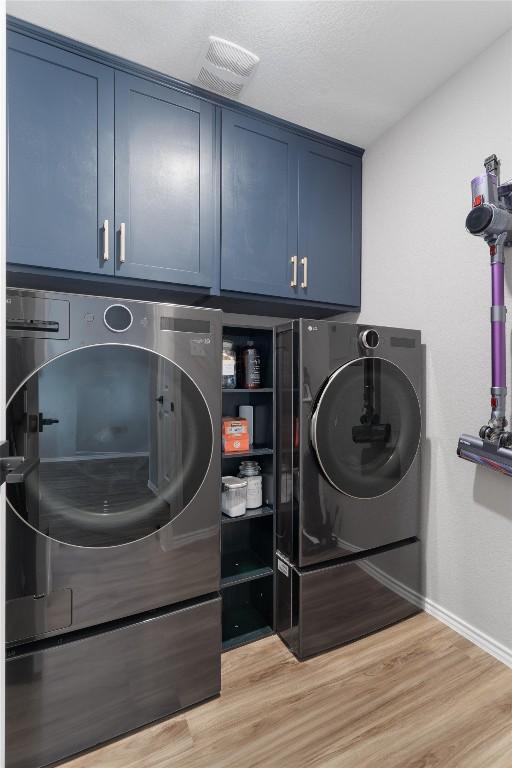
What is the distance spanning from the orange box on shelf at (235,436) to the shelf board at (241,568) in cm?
56

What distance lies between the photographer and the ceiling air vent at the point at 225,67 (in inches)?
60.2

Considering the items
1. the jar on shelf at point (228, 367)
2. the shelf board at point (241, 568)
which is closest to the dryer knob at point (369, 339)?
the jar on shelf at point (228, 367)

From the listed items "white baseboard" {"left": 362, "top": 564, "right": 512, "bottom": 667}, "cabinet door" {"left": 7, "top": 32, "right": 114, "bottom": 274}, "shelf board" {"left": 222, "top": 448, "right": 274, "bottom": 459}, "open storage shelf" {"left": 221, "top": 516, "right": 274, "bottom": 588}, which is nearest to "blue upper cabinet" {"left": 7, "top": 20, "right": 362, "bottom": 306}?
"cabinet door" {"left": 7, "top": 32, "right": 114, "bottom": 274}

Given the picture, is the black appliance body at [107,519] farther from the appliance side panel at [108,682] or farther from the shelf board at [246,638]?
the shelf board at [246,638]

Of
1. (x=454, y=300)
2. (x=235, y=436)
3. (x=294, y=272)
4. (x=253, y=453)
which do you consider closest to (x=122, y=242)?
(x=294, y=272)

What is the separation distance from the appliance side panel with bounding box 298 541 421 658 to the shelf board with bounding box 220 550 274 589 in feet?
0.79

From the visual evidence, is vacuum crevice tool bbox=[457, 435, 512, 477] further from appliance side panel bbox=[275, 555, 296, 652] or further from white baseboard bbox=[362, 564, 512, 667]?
appliance side panel bbox=[275, 555, 296, 652]

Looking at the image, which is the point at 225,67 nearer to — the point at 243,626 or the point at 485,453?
the point at 485,453

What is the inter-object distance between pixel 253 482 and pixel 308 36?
1.88 meters

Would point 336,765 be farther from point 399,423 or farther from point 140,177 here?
point 140,177

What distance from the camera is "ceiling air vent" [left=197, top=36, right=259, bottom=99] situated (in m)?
1.53

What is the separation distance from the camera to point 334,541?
5.38ft

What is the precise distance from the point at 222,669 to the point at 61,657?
677 mm

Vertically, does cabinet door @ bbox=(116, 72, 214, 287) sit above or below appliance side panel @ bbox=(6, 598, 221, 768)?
above
